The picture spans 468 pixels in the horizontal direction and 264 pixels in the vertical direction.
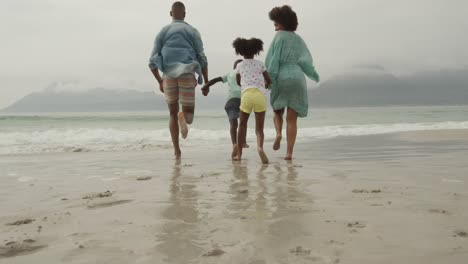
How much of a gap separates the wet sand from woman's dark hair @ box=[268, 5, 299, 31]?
90.7 inches

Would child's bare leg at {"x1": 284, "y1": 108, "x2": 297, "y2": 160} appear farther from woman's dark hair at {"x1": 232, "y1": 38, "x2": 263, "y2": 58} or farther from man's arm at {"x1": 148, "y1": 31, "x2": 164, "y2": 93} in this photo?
man's arm at {"x1": 148, "y1": 31, "x2": 164, "y2": 93}

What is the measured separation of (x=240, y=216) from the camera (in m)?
2.39

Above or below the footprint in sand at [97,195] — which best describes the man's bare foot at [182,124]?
above

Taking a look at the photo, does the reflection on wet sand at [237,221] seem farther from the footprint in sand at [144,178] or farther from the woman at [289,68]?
the woman at [289,68]

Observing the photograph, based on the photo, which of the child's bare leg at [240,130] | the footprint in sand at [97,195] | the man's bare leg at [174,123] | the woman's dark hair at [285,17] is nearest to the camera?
the footprint in sand at [97,195]

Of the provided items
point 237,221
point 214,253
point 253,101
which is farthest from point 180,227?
point 253,101

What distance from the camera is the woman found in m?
5.62

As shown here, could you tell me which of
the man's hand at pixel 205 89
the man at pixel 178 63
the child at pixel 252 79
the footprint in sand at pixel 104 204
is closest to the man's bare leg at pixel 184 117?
the man at pixel 178 63

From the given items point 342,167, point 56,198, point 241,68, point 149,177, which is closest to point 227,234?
point 56,198

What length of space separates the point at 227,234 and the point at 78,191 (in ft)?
6.34

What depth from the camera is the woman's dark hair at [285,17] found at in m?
5.66

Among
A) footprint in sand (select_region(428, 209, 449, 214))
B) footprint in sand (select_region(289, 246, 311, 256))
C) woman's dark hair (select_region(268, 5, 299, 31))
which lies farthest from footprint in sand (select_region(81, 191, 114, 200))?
woman's dark hair (select_region(268, 5, 299, 31))

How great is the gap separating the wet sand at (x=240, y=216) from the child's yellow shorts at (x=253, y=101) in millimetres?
1258

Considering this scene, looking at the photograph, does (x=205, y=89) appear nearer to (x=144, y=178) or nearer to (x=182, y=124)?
(x=182, y=124)
